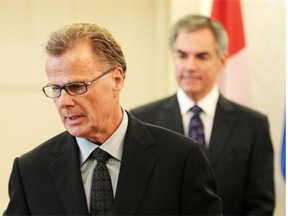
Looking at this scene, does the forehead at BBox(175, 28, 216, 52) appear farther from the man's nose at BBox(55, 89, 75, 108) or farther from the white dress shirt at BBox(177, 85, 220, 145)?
the man's nose at BBox(55, 89, 75, 108)

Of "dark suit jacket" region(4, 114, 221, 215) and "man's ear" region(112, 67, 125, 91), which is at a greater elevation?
"man's ear" region(112, 67, 125, 91)

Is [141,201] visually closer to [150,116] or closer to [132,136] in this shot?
[132,136]

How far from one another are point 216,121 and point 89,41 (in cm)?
93

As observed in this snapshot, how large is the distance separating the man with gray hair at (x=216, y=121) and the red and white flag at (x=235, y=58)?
0.63 metres

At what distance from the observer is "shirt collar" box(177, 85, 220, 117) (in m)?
2.16

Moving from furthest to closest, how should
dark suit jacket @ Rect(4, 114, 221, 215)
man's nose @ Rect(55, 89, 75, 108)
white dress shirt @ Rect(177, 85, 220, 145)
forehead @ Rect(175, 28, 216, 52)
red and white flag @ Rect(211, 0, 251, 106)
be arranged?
red and white flag @ Rect(211, 0, 251, 106)
forehead @ Rect(175, 28, 216, 52)
white dress shirt @ Rect(177, 85, 220, 145)
dark suit jacket @ Rect(4, 114, 221, 215)
man's nose @ Rect(55, 89, 75, 108)

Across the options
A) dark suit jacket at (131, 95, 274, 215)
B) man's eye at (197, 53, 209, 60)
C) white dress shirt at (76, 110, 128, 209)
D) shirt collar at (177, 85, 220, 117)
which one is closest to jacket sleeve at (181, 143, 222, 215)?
white dress shirt at (76, 110, 128, 209)

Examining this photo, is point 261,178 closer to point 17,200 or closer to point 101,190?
point 101,190

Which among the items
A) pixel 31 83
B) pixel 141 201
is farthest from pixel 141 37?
pixel 141 201

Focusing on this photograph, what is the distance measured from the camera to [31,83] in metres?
1.61

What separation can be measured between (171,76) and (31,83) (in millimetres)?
950

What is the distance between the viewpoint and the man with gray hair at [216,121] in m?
2.03

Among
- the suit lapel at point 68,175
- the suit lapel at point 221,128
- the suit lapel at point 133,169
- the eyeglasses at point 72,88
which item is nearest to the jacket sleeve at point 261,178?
the suit lapel at point 221,128

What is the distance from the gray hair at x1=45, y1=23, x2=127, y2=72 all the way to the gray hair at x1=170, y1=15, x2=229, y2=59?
93 centimetres
